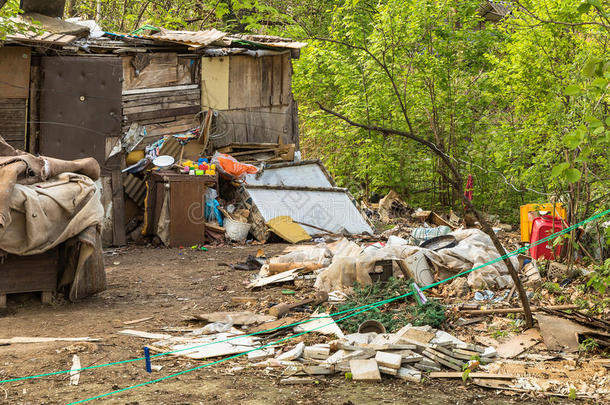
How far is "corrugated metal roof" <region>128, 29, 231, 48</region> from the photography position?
12422 millimetres

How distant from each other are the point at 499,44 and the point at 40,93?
10.8 m

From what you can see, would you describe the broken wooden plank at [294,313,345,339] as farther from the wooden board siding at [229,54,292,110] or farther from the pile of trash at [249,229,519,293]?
the wooden board siding at [229,54,292,110]

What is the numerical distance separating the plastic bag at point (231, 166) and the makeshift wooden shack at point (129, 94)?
0.54m

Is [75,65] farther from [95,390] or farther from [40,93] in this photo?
[95,390]

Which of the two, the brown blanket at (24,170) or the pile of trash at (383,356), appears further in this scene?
the brown blanket at (24,170)

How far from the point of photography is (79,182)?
24.0 feet

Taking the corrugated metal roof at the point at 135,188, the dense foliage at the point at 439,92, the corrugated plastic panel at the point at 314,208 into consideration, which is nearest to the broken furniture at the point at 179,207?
the corrugated metal roof at the point at 135,188

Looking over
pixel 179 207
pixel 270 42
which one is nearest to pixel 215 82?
pixel 270 42

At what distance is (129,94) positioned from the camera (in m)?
12.5

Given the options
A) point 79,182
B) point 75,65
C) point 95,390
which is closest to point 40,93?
point 75,65

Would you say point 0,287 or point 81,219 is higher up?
point 81,219

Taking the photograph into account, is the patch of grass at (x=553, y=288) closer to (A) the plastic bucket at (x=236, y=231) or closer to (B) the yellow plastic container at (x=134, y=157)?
(A) the plastic bucket at (x=236, y=231)

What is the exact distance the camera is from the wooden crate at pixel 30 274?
691 centimetres

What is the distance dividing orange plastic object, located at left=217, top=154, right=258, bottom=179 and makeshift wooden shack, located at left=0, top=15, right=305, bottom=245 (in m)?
0.63
